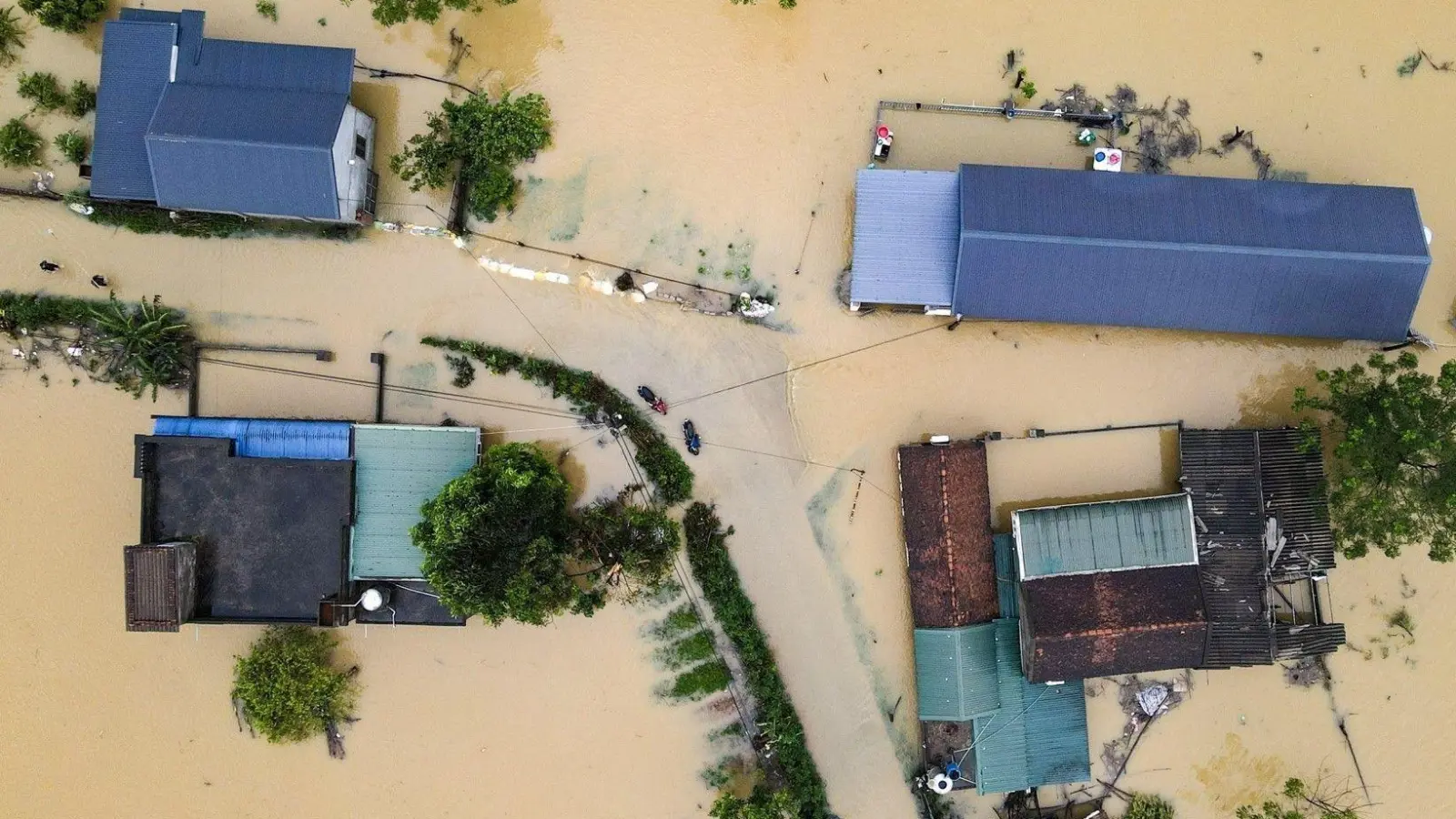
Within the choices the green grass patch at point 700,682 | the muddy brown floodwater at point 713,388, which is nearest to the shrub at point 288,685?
the muddy brown floodwater at point 713,388

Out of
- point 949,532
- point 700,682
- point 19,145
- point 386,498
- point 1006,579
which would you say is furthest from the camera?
point 700,682

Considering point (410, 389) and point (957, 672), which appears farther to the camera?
point (410, 389)

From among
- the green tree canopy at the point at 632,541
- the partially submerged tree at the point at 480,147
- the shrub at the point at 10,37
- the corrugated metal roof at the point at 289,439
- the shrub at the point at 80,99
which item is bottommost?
the green tree canopy at the point at 632,541

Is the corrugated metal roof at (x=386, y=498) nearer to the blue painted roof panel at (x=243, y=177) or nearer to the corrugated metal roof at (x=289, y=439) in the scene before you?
the corrugated metal roof at (x=289, y=439)

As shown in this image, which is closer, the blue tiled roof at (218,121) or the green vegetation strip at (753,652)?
the blue tiled roof at (218,121)

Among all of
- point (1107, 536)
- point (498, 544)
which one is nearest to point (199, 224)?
point (498, 544)

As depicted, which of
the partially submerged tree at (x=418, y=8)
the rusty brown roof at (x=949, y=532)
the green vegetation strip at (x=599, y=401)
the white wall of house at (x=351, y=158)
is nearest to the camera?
the white wall of house at (x=351, y=158)

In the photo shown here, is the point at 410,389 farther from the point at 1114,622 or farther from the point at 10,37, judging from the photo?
the point at 1114,622
